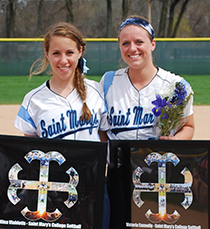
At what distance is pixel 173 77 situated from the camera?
2.71 meters

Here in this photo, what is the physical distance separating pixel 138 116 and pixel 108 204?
73 cm

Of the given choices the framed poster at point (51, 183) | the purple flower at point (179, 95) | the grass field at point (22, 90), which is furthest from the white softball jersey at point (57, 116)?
the grass field at point (22, 90)

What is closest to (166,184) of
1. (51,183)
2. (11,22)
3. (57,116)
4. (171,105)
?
(171,105)

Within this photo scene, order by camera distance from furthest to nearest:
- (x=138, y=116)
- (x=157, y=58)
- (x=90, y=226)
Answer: (x=157, y=58)
(x=138, y=116)
(x=90, y=226)

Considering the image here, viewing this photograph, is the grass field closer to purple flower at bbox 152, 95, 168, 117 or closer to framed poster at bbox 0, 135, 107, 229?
purple flower at bbox 152, 95, 168, 117

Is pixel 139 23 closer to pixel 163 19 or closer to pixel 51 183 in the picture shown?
pixel 51 183

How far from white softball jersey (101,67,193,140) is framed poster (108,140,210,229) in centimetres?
50

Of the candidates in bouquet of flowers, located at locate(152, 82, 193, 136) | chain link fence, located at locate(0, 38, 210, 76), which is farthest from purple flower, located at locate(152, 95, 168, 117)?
chain link fence, located at locate(0, 38, 210, 76)

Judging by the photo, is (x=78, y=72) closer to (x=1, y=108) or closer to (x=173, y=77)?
(x=173, y=77)

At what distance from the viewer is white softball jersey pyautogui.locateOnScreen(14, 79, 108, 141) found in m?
2.58

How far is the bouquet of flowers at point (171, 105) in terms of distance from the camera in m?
2.38

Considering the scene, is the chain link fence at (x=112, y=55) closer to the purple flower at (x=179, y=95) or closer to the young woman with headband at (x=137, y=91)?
the young woman with headband at (x=137, y=91)

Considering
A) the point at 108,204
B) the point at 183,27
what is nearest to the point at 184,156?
the point at 108,204

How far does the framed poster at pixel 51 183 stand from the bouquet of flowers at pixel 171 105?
566mm
